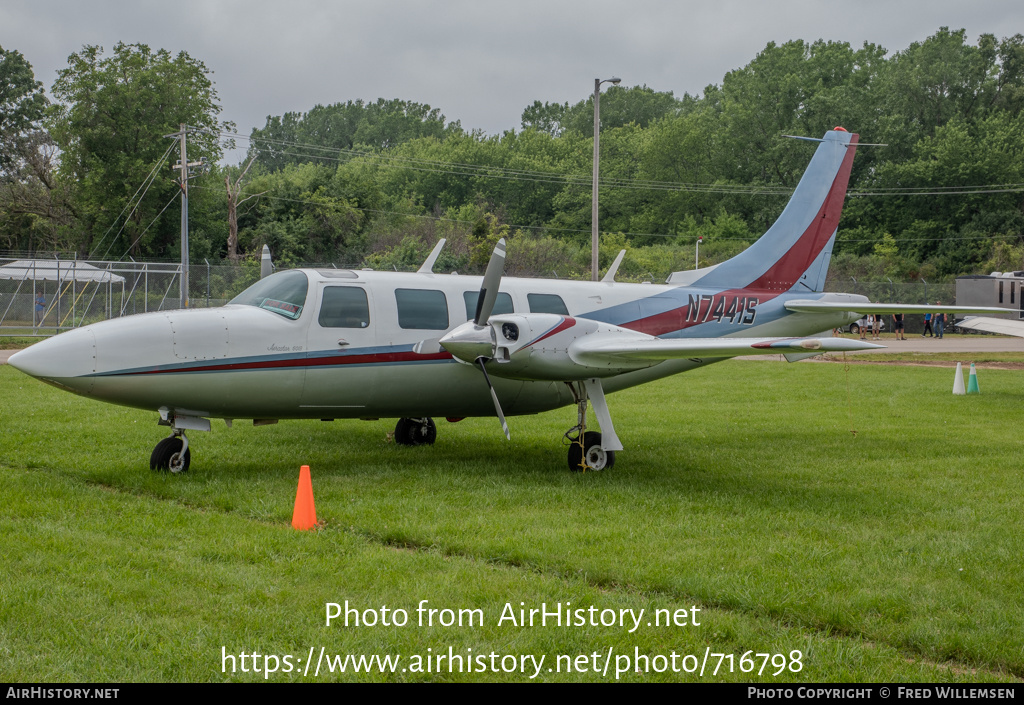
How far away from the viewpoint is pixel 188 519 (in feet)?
26.8

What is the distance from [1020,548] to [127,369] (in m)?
9.04

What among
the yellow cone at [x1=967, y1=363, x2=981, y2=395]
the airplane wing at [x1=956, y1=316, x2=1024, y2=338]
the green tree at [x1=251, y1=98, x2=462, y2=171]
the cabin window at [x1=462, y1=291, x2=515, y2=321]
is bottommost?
the yellow cone at [x1=967, y1=363, x2=981, y2=395]

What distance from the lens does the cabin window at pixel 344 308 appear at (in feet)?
35.5

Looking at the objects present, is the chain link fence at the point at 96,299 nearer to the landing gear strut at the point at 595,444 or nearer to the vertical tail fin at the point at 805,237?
the vertical tail fin at the point at 805,237

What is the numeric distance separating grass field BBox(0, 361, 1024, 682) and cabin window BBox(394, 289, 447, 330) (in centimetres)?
189

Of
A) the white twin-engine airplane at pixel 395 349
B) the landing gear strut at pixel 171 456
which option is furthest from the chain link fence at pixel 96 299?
the landing gear strut at pixel 171 456

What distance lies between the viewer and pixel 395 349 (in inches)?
436

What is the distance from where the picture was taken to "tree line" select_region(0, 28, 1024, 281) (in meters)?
52.3

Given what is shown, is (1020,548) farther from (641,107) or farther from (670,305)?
(641,107)

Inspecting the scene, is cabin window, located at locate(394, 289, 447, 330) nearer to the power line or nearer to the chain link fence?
the chain link fence

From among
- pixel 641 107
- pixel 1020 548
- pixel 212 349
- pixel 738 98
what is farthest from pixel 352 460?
pixel 641 107

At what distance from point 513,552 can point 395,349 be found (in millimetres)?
4445

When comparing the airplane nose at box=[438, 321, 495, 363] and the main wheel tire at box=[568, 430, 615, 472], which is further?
the main wheel tire at box=[568, 430, 615, 472]

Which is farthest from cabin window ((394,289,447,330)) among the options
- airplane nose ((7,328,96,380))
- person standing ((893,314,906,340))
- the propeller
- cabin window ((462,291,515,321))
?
person standing ((893,314,906,340))
